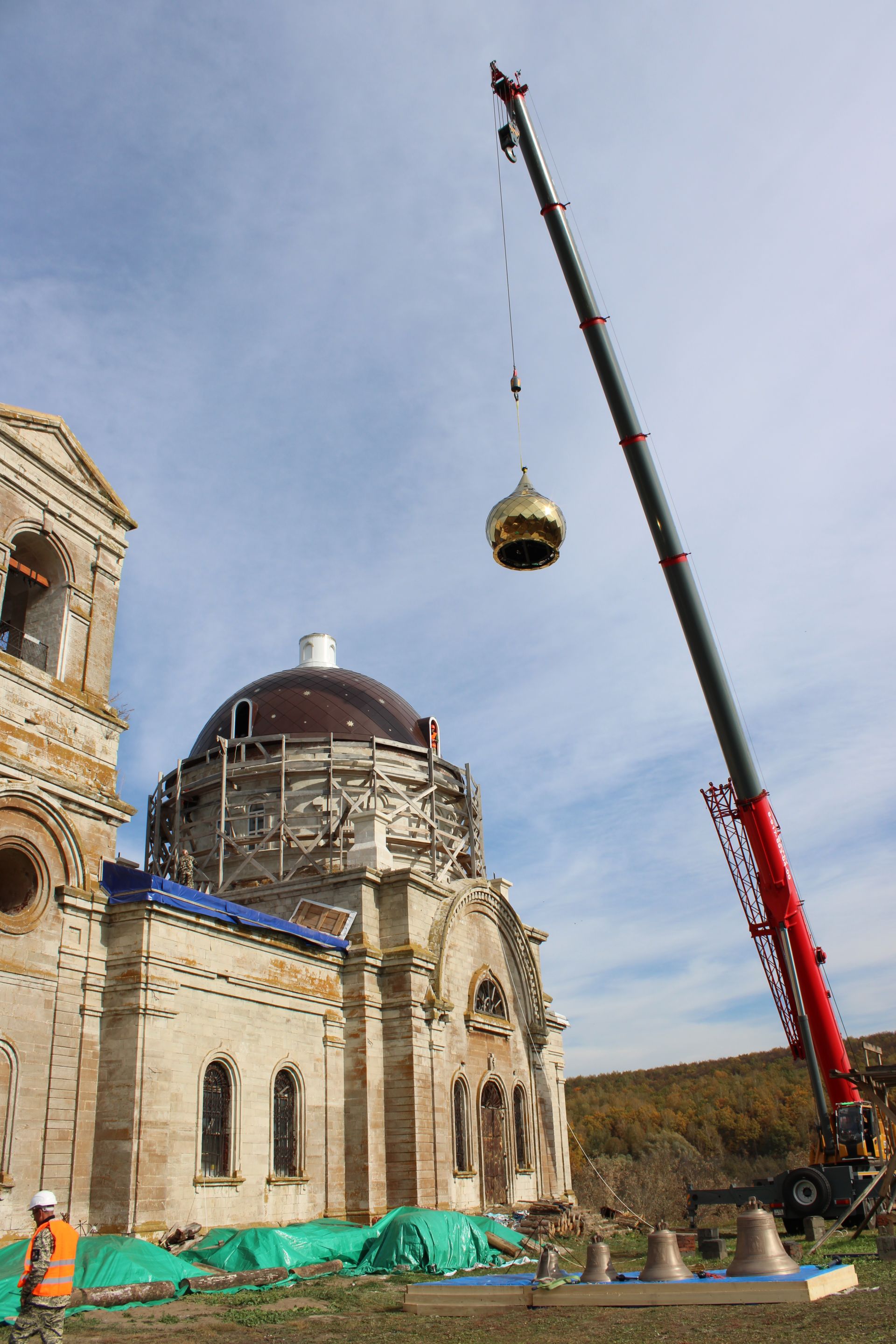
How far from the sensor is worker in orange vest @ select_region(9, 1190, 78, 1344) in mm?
7469

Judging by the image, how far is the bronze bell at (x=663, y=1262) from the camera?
10.9 metres

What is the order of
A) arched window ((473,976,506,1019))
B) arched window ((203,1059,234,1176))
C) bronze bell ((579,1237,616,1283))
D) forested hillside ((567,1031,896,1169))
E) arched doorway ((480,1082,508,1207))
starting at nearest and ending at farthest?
bronze bell ((579,1237,616,1283)), arched window ((203,1059,234,1176)), arched doorway ((480,1082,508,1207)), arched window ((473,976,506,1019)), forested hillside ((567,1031,896,1169))

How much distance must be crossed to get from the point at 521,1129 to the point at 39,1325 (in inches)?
770

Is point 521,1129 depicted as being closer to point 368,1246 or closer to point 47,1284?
point 368,1246

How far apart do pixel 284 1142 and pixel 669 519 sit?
12908 mm

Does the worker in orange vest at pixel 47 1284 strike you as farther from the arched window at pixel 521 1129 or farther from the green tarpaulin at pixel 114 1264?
the arched window at pixel 521 1129

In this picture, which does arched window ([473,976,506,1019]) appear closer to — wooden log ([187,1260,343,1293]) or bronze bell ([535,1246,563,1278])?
wooden log ([187,1260,343,1293])

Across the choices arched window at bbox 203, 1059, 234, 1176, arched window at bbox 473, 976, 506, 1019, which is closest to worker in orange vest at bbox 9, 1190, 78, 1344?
arched window at bbox 203, 1059, 234, 1176

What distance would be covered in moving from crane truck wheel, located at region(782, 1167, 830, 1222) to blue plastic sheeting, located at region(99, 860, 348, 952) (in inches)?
380

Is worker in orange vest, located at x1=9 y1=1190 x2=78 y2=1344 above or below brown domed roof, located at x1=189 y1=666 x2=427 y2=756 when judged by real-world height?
below

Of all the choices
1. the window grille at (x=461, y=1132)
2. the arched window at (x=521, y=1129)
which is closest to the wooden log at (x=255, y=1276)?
the window grille at (x=461, y=1132)

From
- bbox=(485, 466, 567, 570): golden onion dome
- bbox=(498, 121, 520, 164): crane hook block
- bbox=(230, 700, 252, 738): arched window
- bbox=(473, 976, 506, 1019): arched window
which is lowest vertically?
bbox=(473, 976, 506, 1019): arched window

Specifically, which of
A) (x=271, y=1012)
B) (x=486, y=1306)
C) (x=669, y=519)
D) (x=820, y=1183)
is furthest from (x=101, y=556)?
(x=820, y=1183)

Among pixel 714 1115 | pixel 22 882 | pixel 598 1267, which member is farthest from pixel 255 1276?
pixel 714 1115
